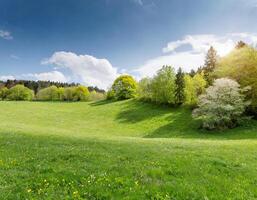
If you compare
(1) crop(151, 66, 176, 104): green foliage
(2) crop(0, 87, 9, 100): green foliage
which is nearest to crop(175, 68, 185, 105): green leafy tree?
(1) crop(151, 66, 176, 104): green foliage

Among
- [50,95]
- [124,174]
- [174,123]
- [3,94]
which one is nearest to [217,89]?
[174,123]

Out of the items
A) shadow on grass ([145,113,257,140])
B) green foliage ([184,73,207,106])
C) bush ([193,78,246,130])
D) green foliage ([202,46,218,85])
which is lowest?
shadow on grass ([145,113,257,140])

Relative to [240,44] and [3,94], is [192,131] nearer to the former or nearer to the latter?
[240,44]

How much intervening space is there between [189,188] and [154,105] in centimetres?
6628

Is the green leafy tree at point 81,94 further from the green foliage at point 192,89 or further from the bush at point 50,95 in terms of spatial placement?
the green foliage at point 192,89

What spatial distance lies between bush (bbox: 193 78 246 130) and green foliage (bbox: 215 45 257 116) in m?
5.10

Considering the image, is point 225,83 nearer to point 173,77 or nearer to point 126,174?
point 173,77

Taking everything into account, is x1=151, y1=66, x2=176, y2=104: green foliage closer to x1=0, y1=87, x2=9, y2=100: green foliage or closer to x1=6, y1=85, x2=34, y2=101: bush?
x1=6, y1=85, x2=34, y2=101: bush

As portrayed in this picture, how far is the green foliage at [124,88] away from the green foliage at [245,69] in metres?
48.8

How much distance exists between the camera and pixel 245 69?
57188mm

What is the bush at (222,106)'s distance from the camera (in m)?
48.1

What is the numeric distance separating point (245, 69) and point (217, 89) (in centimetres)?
1169

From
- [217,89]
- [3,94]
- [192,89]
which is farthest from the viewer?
[3,94]

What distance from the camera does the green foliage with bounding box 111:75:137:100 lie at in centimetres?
10444
